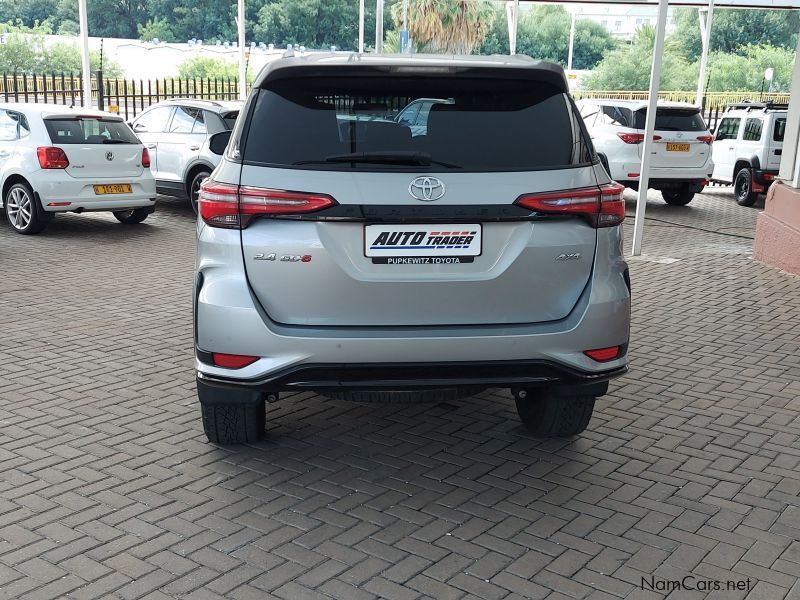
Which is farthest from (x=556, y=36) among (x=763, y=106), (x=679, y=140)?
(x=679, y=140)

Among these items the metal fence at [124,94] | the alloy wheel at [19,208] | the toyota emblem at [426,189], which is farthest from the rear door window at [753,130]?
the toyota emblem at [426,189]

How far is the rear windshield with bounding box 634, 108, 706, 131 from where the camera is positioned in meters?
15.6

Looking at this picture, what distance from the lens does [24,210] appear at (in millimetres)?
11578

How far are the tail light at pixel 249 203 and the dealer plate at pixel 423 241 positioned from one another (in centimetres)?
24

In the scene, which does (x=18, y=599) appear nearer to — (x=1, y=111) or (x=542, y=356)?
(x=542, y=356)

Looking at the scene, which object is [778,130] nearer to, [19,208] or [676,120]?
[676,120]

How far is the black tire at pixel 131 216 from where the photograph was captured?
1277 cm

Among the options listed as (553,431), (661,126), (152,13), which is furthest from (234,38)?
(553,431)

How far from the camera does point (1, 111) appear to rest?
11.8 meters

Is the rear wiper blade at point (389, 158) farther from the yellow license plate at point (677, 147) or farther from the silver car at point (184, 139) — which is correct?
the yellow license plate at point (677, 147)

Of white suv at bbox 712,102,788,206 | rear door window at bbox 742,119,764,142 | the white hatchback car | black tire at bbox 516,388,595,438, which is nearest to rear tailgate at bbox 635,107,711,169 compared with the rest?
white suv at bbox 712,102,788,206

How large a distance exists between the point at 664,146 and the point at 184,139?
808 centimetres

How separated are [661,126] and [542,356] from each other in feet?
42.4

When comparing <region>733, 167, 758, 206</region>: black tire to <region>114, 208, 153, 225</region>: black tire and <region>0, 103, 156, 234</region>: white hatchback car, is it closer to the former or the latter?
<region>114, 208, 153, 225</region>: black tire
